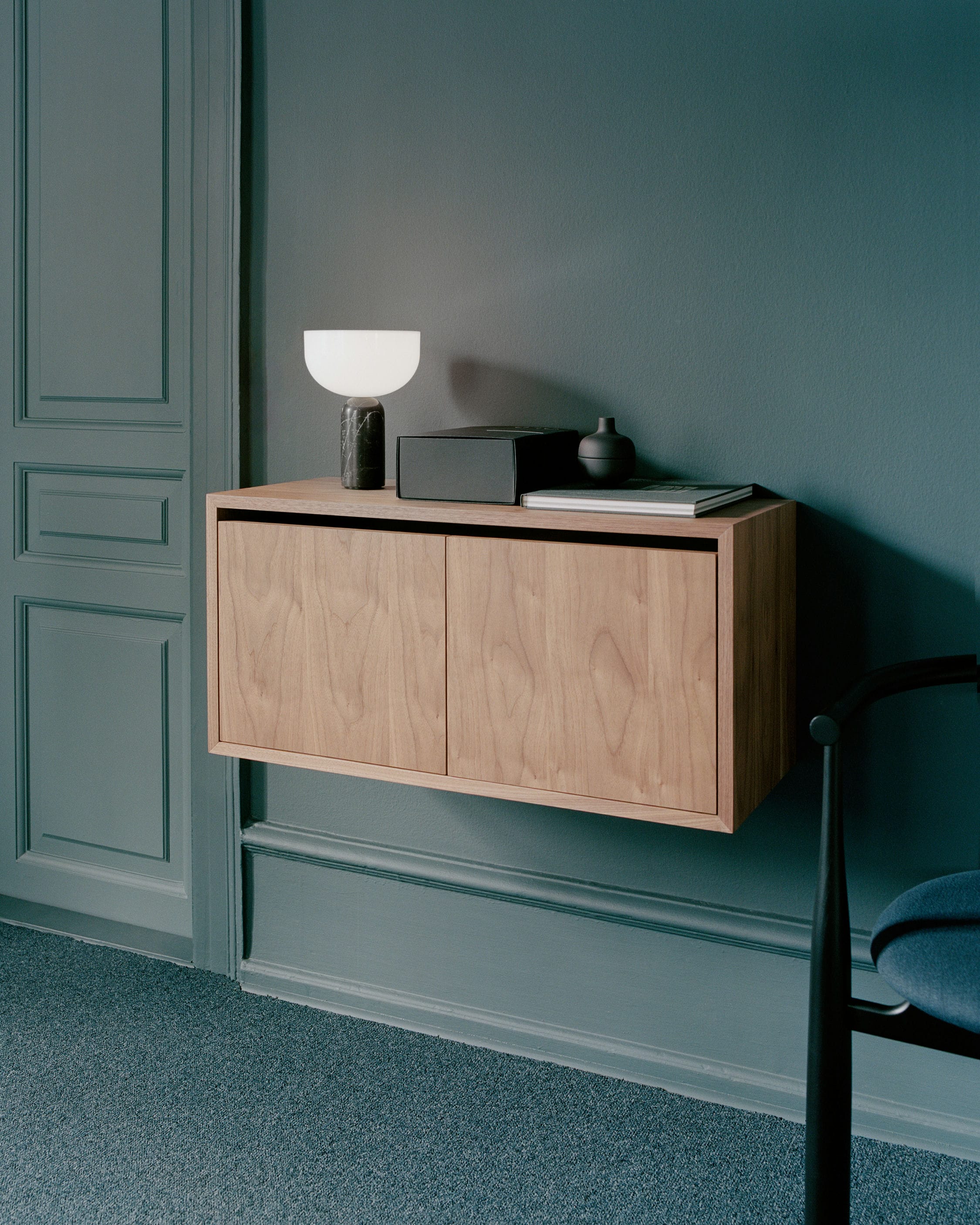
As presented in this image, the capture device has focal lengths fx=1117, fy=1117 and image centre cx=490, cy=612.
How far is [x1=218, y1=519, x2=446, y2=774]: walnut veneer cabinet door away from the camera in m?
1.70

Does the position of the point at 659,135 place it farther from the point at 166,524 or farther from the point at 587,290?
the point at 166,524

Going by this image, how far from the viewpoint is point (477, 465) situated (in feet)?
5.56

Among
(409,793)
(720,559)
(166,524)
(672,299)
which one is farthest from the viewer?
(166,524)

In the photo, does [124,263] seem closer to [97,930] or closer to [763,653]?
[97,930]

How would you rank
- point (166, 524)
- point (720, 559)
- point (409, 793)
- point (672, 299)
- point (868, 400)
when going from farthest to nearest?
1. point (166, 524)
2. point (409, 793)
3. point (672, 299)
4. point (868, 400)
5. point (720, 559)

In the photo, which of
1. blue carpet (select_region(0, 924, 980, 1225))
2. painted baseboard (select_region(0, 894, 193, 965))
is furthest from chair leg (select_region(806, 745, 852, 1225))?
painted baseboard (select_region(0, 894, 193, 965))

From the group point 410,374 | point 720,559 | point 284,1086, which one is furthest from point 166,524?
point 720,559

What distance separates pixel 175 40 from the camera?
86.2 inches

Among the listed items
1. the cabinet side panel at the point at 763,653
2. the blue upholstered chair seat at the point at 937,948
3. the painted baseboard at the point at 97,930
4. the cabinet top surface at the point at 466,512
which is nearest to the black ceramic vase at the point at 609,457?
the cabinet top surface at the point at 466,512

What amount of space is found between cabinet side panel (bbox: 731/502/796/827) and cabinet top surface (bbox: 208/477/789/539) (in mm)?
42

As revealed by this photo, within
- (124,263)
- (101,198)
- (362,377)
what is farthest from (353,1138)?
(101,198)

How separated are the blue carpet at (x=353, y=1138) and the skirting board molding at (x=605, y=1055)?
0.03 metres

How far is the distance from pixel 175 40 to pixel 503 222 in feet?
2.68

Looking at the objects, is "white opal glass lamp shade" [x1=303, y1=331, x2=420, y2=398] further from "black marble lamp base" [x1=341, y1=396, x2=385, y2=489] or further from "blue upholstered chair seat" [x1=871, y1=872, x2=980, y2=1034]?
"blue upholstered chair seat" [x1=871, y1=872, x2=980, y2=1034]
